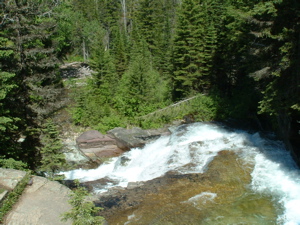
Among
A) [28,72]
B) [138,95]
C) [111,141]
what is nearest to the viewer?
[28,72]

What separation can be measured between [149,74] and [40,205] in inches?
781

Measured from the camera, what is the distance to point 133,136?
2173 centimetres

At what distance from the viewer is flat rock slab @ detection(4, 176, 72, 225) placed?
980cm

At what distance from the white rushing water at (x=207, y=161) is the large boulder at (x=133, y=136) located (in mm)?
681

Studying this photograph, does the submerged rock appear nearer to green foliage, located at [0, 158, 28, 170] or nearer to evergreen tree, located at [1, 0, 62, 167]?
green foliage, located at [0, 158, 28, 170]

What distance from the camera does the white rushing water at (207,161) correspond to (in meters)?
12.7

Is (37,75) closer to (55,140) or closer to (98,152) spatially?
(55,140)

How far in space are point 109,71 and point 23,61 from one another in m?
13.8

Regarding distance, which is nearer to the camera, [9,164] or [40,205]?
[40,205]

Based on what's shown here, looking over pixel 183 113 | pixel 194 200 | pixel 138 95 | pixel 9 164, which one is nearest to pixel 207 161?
pixel 194 200

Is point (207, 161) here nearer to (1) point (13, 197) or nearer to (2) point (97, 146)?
(2) point (97, 146)

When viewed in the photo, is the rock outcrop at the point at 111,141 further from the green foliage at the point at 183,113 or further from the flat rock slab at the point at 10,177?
the flat rock slab at the point at 10,177

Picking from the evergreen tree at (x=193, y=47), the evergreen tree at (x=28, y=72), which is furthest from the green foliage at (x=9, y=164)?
the evergreen tree at (x=193, y=47)

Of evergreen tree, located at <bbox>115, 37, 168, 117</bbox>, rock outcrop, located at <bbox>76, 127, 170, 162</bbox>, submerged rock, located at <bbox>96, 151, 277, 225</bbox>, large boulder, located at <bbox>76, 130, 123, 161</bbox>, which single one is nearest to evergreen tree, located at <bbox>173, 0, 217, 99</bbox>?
evergreen tree, located at <bbox>115, 37, 168, 117</bbox>
